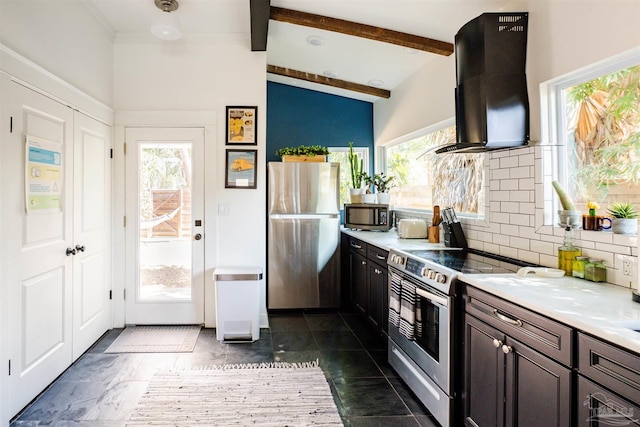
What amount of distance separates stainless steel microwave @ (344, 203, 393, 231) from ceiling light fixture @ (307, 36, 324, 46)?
5.83ft

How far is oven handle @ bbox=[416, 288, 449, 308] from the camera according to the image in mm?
2084

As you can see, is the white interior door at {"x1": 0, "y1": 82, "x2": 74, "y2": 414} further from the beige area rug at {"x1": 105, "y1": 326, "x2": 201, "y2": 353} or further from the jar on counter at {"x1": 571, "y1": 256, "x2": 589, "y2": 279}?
the jar on counter at {"x1": 571, "y1": 256, "x2": 589, "y2": 279}

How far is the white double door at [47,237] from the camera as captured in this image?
2.20m

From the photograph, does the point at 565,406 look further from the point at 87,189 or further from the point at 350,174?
the point at 350,174

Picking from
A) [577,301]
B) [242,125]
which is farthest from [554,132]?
[242,125]

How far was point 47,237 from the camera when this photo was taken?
2.58 meters

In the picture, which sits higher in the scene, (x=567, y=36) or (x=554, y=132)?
(x=567, y=36)

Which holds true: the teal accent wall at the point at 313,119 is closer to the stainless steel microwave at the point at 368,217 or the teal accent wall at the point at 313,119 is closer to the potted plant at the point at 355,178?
the potted plant at the point at 355,178

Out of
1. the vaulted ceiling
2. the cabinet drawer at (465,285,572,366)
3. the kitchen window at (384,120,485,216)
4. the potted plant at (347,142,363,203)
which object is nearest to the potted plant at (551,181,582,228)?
the cabinet drawer at (465,285,572,366)

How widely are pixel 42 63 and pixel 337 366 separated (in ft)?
9.83

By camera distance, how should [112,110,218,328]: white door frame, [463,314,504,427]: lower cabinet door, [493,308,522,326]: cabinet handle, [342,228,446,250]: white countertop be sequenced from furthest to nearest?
[112,110,218,328]: white door frame, [342,228,446,250]: white countertop, [463,314,504,427]: lower cabinet door, [493,308,522,326]: cabinet handle

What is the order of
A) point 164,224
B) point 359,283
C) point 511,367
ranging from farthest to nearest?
point 359,283 < point 164,224 < point 511,367

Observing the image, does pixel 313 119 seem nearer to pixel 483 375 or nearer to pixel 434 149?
pixel 434 149

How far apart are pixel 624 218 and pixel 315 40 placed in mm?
3027
